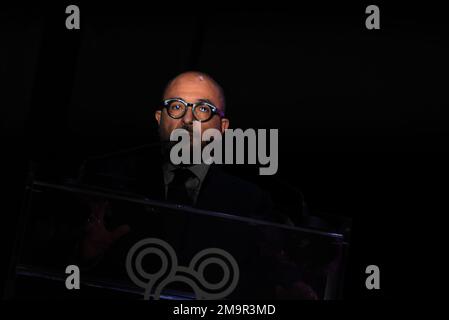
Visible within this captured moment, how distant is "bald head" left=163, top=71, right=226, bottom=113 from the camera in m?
1.84

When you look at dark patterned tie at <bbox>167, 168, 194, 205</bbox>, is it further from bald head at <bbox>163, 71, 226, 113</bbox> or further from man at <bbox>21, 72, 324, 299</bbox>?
bald head at <bbox>163, 71, 226, 113</bbox>

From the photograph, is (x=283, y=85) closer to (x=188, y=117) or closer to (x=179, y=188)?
(x=188, y=117)

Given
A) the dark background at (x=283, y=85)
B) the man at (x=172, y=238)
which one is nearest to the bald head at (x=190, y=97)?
the man at (x=172, y=238)

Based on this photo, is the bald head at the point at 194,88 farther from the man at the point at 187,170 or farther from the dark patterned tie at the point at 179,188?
the dark patterned tie at the point at 179,188

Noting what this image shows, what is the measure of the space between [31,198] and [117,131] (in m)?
1.32

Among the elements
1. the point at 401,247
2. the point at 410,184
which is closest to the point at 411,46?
the point at 410,184

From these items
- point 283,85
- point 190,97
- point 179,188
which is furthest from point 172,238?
point 283,85

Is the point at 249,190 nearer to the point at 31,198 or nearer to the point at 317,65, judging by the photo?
the point at 31,198

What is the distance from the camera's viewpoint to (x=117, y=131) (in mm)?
2580

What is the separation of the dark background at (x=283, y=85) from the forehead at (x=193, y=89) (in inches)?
26.4

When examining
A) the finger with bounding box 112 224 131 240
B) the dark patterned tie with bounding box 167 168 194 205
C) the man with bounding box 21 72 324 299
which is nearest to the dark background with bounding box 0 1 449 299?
the dark patterned tie with bounding box 167 168 194 205

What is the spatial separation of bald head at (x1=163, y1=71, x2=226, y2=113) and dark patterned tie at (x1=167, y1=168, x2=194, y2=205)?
0.97 feet

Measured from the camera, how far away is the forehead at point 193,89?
1.84 metres
